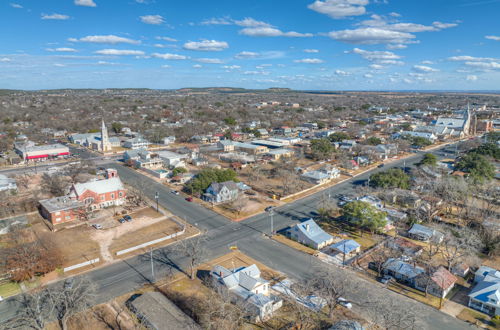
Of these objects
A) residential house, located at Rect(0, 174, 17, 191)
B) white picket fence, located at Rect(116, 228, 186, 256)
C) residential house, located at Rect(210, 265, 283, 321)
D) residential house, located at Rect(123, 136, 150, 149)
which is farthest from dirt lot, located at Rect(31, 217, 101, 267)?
residential house, located at Rect(123, 136, 150, 149)

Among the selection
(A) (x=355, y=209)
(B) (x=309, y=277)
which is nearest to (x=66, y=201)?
(B) (x=309, y=277)

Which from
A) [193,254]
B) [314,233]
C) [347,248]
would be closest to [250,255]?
[193,254]

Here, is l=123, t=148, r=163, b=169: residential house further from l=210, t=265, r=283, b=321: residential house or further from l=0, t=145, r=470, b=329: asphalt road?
l=210, t=265, r=283, b=321: residential house

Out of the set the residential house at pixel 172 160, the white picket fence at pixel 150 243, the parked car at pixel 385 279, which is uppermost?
the residential house at pixel 172 160

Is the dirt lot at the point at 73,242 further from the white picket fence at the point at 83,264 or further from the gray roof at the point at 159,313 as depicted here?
the gray roof at the point at 159,313

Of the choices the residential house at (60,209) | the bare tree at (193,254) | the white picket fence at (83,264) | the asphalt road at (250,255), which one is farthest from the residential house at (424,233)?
the residential house at (60,209)

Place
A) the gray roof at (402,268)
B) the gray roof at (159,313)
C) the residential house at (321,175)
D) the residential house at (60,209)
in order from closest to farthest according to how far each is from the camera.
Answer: the gray roof at (159,313) → the gray roof at (402,268) → the residential house at (60,209) → the residential house at (321,175)
